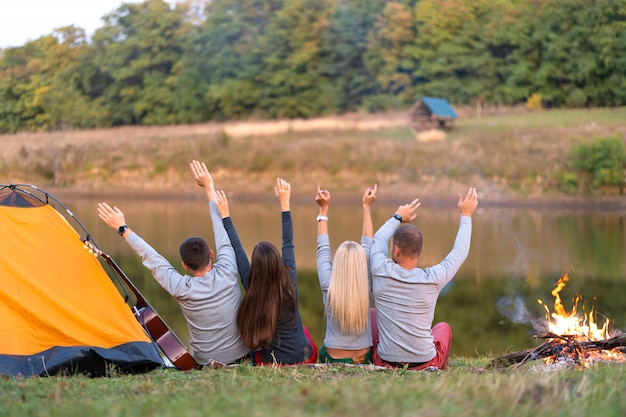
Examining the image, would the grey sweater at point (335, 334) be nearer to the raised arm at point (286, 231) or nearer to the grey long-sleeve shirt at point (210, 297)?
the raised arm at point (286, 231)

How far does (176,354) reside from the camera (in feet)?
20.1

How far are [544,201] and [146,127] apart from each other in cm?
2653

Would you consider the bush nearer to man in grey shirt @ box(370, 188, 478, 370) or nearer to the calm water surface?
the calm water surface

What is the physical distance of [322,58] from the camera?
49.8 metres

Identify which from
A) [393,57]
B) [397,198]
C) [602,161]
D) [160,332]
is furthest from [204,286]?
[393,57]

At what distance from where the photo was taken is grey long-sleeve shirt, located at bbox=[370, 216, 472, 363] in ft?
18.3

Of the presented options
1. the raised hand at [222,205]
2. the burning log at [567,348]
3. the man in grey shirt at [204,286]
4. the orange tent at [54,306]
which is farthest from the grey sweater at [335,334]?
the orange tent at [54,306]

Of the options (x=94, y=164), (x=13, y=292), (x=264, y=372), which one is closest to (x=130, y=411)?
(x=264, y=372)

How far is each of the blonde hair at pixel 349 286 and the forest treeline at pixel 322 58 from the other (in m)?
34.8

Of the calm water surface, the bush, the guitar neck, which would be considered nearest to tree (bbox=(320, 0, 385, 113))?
the calm water surface

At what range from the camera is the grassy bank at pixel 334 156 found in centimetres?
3142

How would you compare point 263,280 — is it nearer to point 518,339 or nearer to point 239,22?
point 518,339

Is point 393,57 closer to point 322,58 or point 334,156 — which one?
point 322,58

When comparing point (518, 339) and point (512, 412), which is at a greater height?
point (512, 412)
